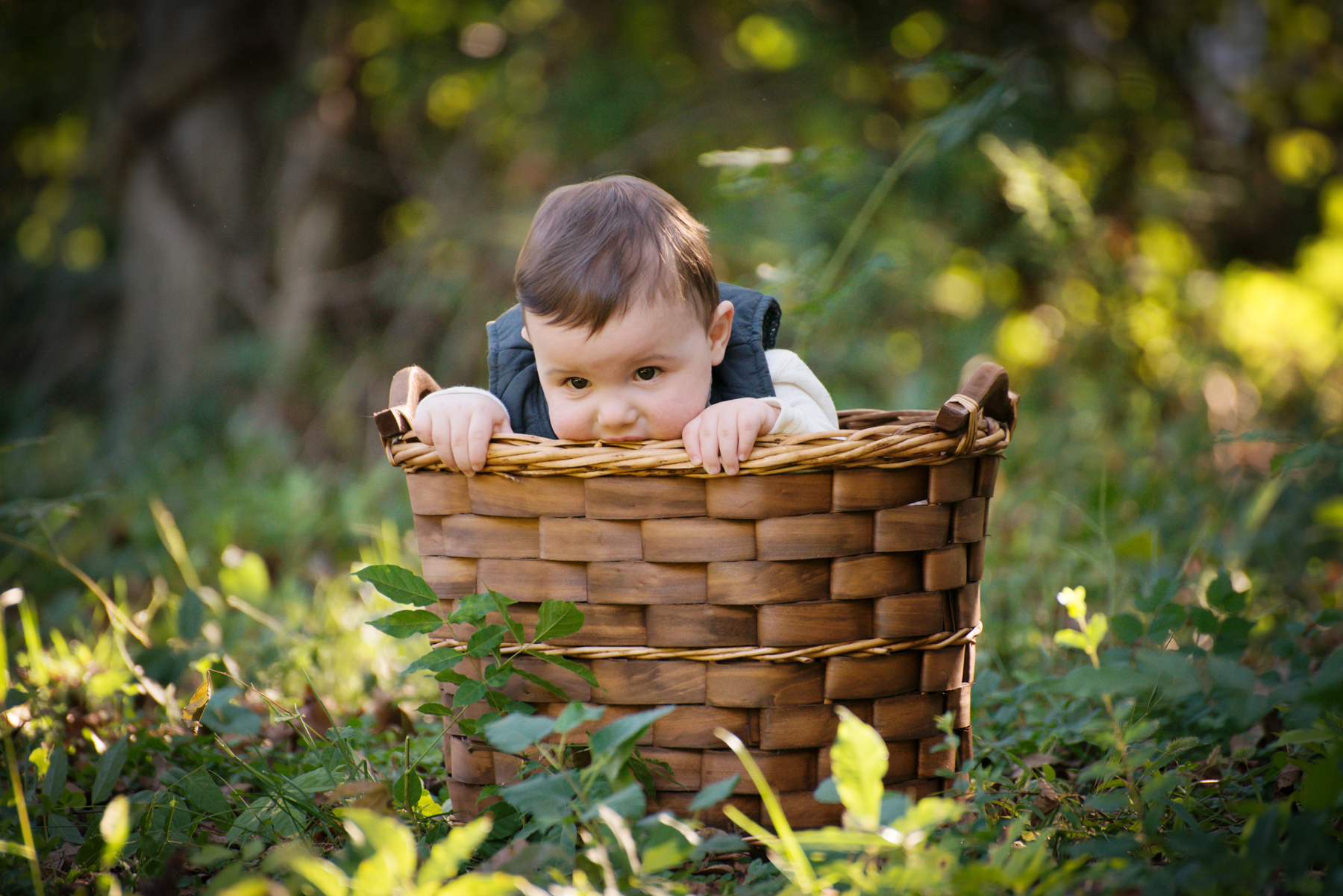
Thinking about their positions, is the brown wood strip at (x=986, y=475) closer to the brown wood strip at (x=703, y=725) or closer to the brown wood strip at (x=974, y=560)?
the brown wood strip at (x=974, y=560)

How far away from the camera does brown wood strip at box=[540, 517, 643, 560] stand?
1.19m

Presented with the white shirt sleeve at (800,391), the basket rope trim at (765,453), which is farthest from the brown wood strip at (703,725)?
the white shirt sleeve at (800,391)

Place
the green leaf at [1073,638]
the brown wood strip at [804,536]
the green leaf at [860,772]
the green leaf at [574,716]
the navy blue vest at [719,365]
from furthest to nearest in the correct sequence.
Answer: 1. the navy blue vest at [719,365]
2. the brown wood strip at [804,536]
3. the green leaf at [1073,638]
4. the green leaf at [574,716]
5. the green leaf at [860,772]

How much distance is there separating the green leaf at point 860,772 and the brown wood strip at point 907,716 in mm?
404

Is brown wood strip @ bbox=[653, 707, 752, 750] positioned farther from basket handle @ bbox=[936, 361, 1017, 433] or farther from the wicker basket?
basket handle @ bbox=[936, 361, 1017, 433]

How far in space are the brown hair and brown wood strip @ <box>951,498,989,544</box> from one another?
482 mm

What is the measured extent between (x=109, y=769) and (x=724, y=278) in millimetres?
3139

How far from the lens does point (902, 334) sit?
422 centimetres

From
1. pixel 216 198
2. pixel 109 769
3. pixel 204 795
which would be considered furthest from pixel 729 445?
pixel 216 198

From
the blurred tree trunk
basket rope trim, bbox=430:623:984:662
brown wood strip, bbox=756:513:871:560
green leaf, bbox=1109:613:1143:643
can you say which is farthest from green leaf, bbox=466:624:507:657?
Answer: the blurred tree trunk

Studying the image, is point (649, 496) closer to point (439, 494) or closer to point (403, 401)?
point (439, 494)

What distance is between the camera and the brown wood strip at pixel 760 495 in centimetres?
115

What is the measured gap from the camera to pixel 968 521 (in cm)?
131

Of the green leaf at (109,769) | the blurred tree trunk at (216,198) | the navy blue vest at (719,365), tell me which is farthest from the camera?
the blurred tree trunk at (216,198)
